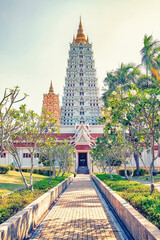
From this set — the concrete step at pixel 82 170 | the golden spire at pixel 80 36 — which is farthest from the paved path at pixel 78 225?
the golden spire at pixel 80 36

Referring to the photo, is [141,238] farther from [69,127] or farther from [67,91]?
[67,91]

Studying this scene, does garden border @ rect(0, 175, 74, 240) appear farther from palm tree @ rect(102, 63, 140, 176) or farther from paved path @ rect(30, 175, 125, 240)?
palm tree @ rect(102, 63, 140, 176)

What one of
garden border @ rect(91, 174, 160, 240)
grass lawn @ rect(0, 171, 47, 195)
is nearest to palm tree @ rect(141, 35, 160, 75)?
grass lawn @ rect(0, 171, 47, 195)

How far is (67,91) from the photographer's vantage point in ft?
222

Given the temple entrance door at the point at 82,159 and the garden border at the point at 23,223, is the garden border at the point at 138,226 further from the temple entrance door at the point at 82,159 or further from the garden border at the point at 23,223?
the temple entrance door at the point at 82,159

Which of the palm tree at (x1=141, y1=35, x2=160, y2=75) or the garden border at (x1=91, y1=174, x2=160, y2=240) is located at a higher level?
the palm tree at (x1=141, y1=35, x2=160, y2=75)

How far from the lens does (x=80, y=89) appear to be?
67812 mm

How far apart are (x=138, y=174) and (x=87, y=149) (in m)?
13.7

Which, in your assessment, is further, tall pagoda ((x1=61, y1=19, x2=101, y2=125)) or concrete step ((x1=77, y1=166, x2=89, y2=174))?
tall pagoda ((x1=61, y1=19, x2=101, y2=125))

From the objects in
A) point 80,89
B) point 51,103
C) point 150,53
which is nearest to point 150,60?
point 150,53

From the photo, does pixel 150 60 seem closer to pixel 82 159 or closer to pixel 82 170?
pixel 82 170

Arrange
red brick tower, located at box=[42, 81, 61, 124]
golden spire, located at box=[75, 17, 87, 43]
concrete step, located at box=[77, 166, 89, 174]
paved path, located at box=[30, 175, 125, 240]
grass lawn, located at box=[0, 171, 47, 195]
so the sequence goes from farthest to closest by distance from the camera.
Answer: golden spire, located at box=[75, 17, 87, 43] → red brick tower, located at box=[42, 81, 61, 124] → concrete step, located at box=[77, 166, 89, 174] → grass lawn, located at box=[0, 171, 47, 195] → paved path, located at box=[30, 175, 125, 240]

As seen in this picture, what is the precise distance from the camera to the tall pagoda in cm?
6344

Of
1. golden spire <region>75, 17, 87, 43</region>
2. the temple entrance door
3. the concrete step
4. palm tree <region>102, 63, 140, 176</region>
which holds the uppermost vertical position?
golden spire <region>75, 17, 87, 43</region>
